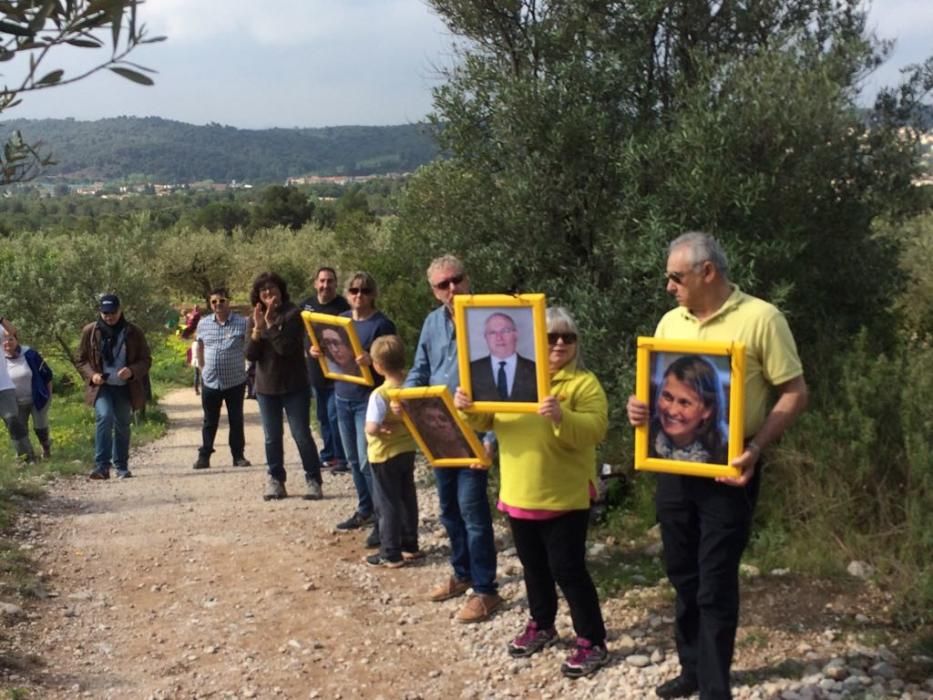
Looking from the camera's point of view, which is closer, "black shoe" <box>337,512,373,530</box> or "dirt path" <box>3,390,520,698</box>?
"dirt path" <box>3,390,520,698</box>

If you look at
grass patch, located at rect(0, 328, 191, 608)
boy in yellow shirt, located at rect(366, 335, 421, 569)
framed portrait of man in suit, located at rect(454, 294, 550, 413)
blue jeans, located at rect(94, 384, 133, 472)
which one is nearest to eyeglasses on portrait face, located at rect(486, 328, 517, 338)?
framed portrait of man in suit, located at rect(454, 294, 550, 413)

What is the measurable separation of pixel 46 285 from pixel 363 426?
57.0 feet

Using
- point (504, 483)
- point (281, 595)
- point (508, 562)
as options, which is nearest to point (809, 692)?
point (504, 483)

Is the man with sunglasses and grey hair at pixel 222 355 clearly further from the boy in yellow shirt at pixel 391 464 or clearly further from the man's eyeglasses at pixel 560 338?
the man's eyeglasses at pixel 560 338

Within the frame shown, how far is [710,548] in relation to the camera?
440cm

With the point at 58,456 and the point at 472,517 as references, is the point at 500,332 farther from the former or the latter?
the point at 58,456

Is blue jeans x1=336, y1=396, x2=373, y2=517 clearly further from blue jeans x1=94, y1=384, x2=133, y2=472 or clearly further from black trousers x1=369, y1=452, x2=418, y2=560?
blue jeans x1=94, y1=384, x2=133, y2=472

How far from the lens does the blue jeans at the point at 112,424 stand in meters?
11.3

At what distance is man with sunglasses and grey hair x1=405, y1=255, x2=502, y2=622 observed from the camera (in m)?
6.00

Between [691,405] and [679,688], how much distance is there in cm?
152

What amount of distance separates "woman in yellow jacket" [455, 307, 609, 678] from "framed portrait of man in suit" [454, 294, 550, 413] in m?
0.13

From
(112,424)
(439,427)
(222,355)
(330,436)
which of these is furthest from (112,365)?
(439,427)

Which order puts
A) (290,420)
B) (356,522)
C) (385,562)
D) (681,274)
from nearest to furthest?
(681,274) → (385,562) → (356,522) → (290,420)

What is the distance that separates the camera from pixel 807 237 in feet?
24.2
